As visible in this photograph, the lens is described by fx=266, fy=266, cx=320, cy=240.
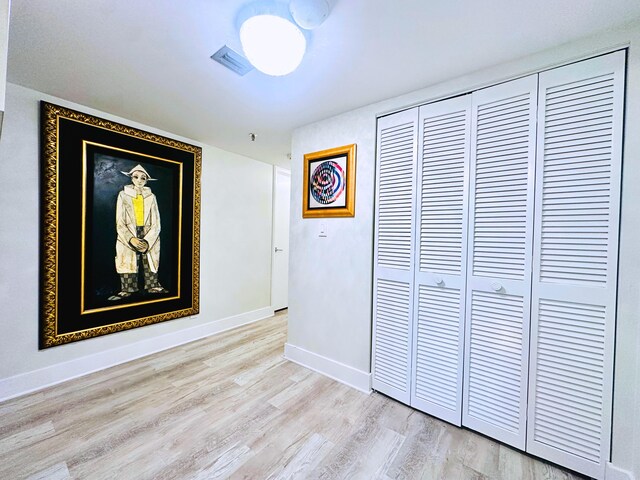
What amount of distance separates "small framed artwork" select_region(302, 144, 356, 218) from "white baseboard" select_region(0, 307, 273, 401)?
1.90 meters

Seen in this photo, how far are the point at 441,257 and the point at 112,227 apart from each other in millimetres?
2790

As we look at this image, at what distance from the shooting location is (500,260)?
162 cm

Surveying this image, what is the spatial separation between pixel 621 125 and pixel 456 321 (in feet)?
4.37

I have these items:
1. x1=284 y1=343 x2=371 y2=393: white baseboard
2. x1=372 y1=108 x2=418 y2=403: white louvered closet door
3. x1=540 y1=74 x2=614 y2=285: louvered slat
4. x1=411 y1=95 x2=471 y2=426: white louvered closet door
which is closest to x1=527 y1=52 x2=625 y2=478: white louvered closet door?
x1=540 y1=74 x2=614 y2=285: louvered slat

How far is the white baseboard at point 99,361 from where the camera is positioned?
1993 mm

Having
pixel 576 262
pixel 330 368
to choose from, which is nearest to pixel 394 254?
pixel 576 262

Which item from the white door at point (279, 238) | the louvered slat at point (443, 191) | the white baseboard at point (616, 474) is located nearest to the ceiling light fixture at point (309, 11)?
the louvered slat at point (443, 191)

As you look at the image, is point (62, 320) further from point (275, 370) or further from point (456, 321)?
point (456, 321)

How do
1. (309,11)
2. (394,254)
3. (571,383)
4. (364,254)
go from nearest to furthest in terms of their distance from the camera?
1. (309,11)
2. (571,383)
3. (394,254)
4. (364,254)

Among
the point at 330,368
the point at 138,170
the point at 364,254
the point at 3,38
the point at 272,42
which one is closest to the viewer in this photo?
the point at 3,38

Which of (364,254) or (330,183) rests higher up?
(330,183)

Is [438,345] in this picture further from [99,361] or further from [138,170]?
[138,170]

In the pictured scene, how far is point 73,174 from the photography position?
86.7 inches

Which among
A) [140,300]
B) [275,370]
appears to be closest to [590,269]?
[275,370]
